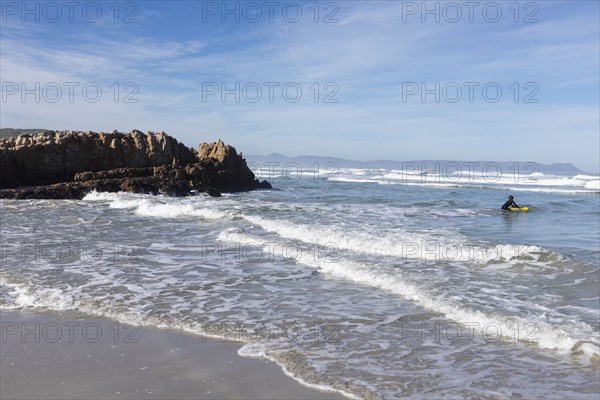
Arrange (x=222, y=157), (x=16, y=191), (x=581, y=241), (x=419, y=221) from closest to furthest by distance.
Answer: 1. (x=581, y=241)
2. (x=419, y=221)
3. (x=16, y=191)
4. (x=222, y=157)

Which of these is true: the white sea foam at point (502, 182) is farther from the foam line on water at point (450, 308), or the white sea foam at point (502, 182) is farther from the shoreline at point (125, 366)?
the shoreline at point (125, 366)

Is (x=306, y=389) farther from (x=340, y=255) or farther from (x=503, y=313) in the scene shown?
(x=340, y=255)

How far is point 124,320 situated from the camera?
6.21 metres

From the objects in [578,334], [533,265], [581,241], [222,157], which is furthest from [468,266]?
[222,157]

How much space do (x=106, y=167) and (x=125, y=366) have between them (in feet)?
84.0

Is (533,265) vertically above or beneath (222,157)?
beneath

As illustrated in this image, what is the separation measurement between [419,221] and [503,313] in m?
10.5

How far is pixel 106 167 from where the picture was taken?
28.3 meters

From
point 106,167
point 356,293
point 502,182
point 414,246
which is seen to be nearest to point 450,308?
point 356,293

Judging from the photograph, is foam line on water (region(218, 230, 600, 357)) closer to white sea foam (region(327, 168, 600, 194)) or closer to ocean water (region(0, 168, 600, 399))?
ocean water (region(0, 168, 600, 399))

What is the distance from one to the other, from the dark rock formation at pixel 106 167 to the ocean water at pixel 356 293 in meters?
10.1

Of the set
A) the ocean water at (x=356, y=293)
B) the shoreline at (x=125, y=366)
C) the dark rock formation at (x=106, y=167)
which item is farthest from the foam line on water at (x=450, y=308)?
the dark rock formation at (x=106, y=167)

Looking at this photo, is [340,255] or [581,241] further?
[581,241]

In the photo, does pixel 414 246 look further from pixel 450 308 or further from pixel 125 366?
pixel 125 366
